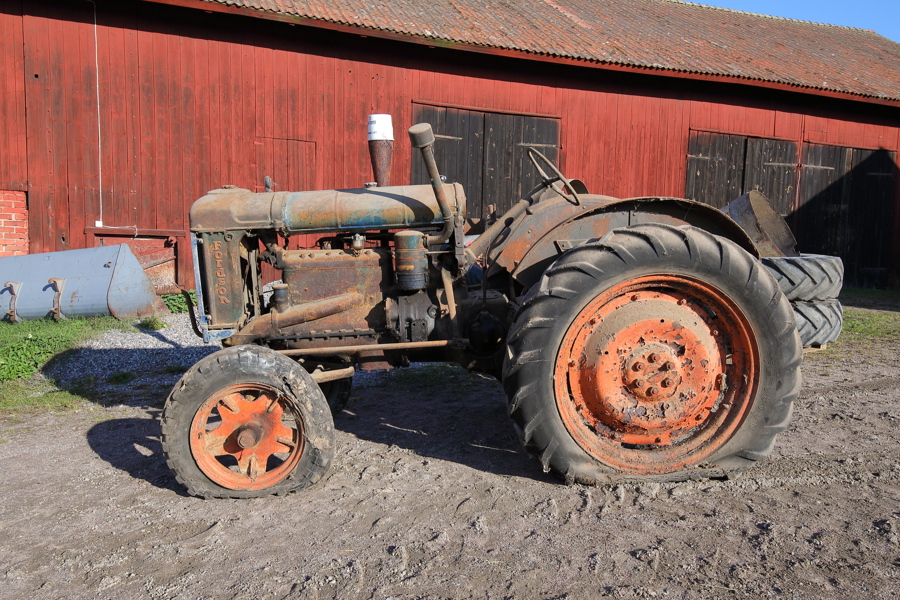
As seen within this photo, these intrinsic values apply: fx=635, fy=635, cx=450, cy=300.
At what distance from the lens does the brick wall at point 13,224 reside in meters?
8.18

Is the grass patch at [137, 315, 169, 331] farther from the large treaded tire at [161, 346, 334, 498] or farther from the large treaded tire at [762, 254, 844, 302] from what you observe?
the large treaded tire at [762, 254, 844, 302]

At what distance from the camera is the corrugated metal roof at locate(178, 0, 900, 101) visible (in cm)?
959

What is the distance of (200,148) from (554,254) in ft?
22.9

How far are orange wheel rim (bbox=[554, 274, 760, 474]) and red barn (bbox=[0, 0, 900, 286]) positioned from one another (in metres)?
7.27

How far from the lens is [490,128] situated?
10.3 metres

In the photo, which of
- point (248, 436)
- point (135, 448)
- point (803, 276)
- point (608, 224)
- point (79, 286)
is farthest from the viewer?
point (79, 286)

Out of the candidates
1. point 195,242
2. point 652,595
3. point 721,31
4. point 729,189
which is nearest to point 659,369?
point 652,595

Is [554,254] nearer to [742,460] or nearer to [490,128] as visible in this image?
[742,460]

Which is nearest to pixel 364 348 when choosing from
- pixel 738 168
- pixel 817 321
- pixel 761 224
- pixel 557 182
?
pixel 557 182

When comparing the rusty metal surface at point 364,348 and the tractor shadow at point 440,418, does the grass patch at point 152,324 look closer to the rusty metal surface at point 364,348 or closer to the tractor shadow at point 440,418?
the tractor shadow at point 440,418

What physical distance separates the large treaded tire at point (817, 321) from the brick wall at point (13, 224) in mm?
9045

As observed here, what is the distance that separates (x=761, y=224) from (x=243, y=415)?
16.9ft

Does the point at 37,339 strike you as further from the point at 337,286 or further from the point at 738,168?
the point at 738,168

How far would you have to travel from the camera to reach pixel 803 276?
547 centimetres
